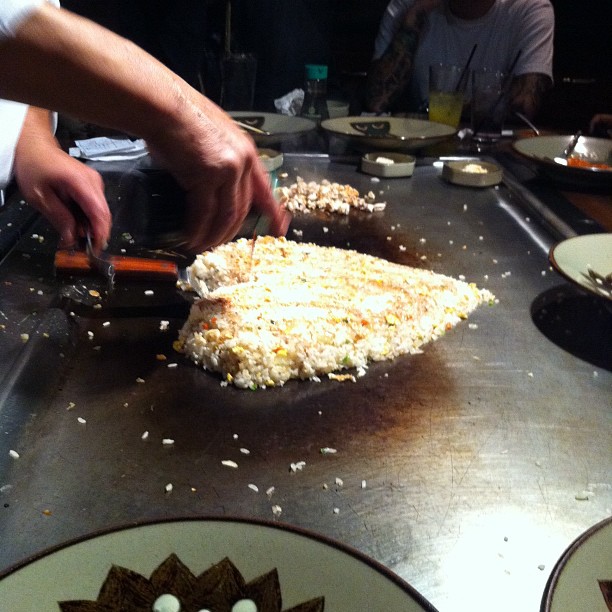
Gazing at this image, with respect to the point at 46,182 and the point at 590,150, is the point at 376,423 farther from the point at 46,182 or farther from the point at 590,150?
the point at 590,150

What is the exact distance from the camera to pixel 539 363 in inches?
56.1

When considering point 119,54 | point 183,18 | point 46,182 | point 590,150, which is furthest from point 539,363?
point 183,18

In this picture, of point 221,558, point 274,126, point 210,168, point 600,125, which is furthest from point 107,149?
point 600,125

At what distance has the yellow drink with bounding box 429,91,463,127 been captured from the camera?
10.2ft

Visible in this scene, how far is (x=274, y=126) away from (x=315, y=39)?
2.75m

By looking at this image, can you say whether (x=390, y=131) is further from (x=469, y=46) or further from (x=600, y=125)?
(x=469, y=46)

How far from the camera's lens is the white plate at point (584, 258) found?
1.50 m

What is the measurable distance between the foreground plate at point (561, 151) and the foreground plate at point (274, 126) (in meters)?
0.91

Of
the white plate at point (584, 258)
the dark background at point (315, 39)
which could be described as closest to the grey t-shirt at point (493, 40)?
the dark background at point (315, 39)

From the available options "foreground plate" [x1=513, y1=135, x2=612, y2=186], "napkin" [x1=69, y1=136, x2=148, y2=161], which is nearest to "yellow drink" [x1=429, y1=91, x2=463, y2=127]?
"foreground plate" [x1=513, y1=135, x2=612, y2=186]

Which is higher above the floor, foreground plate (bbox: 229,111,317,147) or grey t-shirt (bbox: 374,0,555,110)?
grey t-shirt (bbox: 374,0,555,110)

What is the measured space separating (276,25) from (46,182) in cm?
427

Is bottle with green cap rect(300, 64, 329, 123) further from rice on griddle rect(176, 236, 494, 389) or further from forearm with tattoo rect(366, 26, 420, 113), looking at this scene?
rice on griddle rect(176, 236, 494, 389)

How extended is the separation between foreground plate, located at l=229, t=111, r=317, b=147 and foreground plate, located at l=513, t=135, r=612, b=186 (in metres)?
0.91
